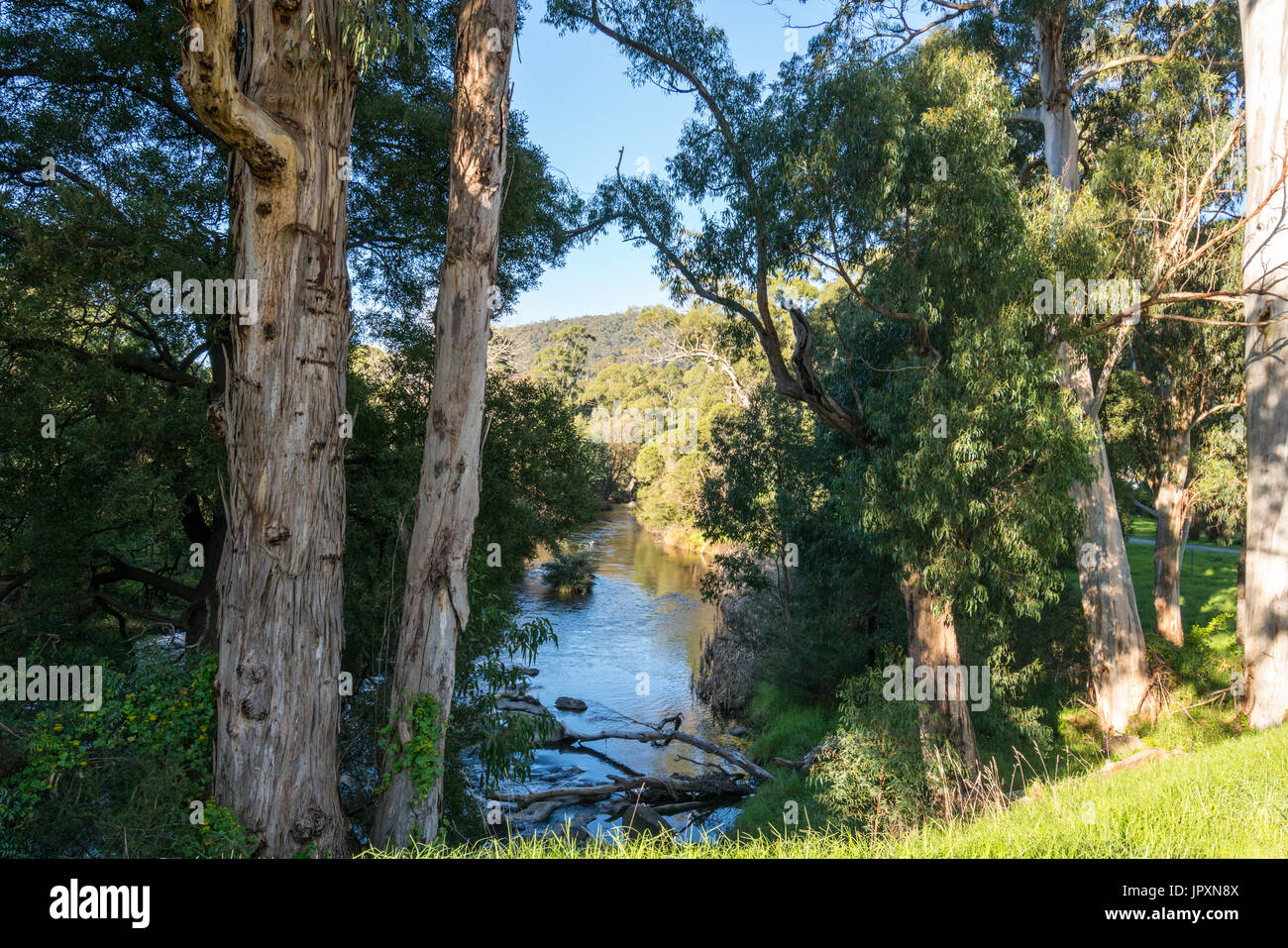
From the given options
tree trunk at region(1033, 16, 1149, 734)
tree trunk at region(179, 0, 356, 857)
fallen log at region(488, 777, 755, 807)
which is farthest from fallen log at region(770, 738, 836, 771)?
tree trunk at region(179, 0, 356, 857)

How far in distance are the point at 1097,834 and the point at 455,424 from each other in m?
4.73

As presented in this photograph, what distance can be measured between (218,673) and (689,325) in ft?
87.2

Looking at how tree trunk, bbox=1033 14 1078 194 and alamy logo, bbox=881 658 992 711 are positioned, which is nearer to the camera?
alamy logo, bbox=881 658 992 711

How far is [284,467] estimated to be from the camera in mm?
5059

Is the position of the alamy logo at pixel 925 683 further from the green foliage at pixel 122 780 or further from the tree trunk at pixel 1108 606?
the green foliage at pixel 122 780

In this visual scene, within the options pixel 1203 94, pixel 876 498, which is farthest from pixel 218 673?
pixel 1203 94

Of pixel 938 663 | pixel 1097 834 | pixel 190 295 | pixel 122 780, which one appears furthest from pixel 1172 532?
pixel 122 780

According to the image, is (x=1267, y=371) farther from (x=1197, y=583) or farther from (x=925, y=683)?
(x=1197, y=583)

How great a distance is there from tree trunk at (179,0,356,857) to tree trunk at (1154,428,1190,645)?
14150 millimetres

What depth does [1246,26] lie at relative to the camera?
916 cm

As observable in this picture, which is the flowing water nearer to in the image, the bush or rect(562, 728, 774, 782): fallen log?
rect(562, 728, 774, 782): fallen log

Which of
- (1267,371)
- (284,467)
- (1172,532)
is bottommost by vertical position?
(1172,532)
